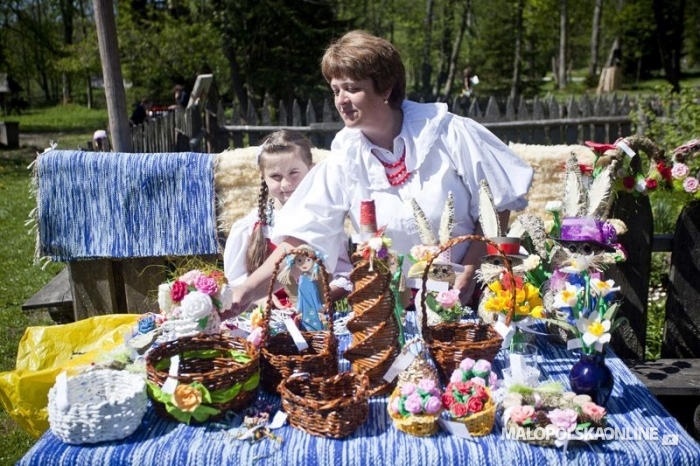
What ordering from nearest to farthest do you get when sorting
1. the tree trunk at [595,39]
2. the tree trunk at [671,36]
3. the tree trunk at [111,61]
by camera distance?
the tree trunk at [111,61] → the tree trunk at [671,36] → the tree trunk at [595,39]

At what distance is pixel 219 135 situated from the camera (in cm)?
766

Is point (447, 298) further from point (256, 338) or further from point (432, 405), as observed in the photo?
point (256, 338)

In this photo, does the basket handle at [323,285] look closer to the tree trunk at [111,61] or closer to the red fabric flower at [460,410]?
the red fabric flower at [460,410]

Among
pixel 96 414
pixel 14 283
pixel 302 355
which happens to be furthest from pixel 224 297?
pixel 14 283

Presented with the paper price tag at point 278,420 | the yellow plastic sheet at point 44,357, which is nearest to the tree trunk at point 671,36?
the yellow plastic sheet at point 44,357

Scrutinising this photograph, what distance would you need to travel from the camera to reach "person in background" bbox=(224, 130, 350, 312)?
3062 millimetres

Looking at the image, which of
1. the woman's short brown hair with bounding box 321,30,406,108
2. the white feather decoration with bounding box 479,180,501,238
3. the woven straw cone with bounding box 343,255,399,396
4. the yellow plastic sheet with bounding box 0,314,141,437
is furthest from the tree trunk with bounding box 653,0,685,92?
the woven straw cone with bounding box 343,255,399,396

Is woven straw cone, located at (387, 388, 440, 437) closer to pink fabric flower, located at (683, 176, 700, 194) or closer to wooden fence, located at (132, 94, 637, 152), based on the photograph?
pink fabric flower, located at (683, 176, 700, 194)

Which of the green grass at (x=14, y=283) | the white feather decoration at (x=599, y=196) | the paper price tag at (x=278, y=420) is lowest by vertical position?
the green grass at (x=14, y=283)

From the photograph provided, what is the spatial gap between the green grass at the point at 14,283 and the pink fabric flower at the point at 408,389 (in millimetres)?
2138

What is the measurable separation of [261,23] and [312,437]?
1360 centimetres

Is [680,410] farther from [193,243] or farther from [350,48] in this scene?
[193,243]

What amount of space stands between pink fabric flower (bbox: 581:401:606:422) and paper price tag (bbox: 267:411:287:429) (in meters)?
0.77

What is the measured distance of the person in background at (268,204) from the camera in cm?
306
